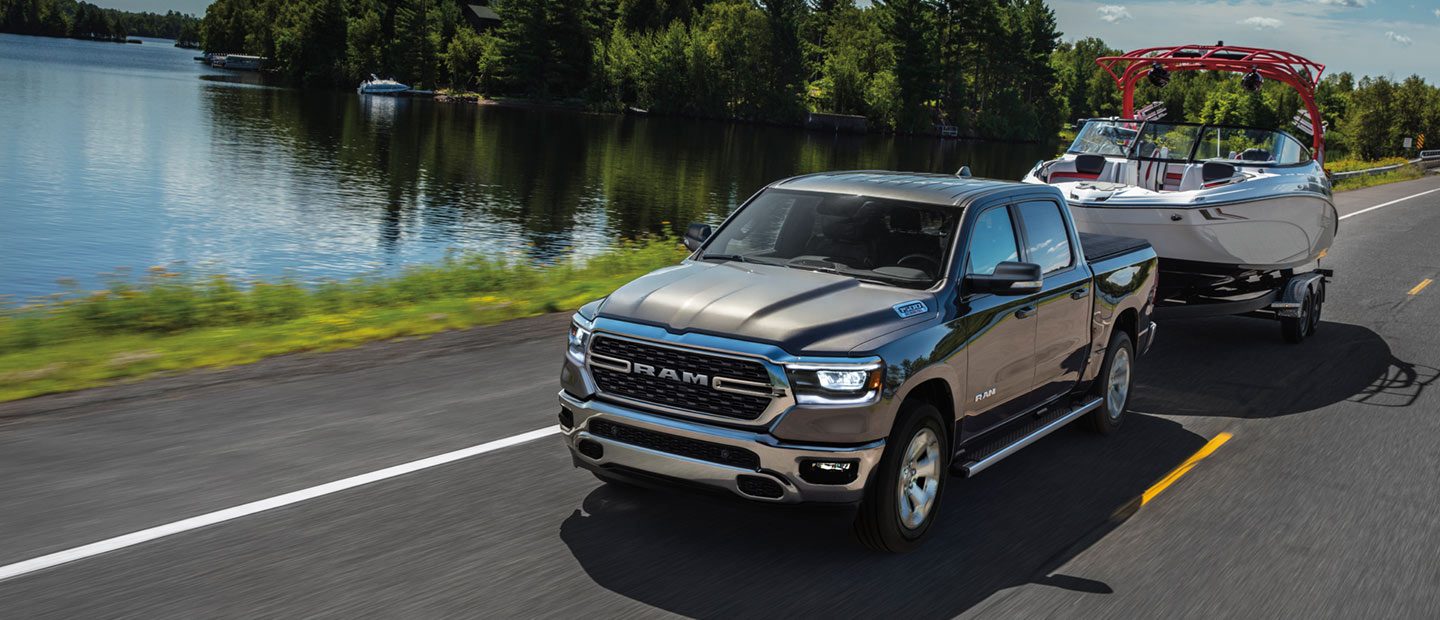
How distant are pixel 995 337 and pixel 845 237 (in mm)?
1003

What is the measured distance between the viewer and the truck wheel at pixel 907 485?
5656 mm

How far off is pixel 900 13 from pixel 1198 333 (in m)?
113

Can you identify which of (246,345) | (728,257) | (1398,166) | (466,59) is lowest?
(246,345)

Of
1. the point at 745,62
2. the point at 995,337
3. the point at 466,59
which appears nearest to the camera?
the point at 995,337

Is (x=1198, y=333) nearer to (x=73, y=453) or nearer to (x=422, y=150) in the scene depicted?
(x=73, y=453)

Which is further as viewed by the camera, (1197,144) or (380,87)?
(380,87)

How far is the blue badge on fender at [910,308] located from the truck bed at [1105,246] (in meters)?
2.68

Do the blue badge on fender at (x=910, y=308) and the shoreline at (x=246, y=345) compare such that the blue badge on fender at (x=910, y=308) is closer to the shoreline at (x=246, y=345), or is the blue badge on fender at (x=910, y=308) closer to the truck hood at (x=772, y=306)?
the truck hood at (x=772, y=306)

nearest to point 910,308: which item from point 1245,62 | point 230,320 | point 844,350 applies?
point 844,350

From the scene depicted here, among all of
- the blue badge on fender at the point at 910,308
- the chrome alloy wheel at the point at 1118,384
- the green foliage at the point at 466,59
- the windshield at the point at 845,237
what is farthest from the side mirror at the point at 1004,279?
the green foliage at the point at 466,59

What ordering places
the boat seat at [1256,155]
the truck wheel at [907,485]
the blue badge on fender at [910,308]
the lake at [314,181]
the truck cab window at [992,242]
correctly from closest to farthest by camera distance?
the truck wheel at [907,485] → the blue badge on fender at [910,308] → the truck cab window at [992,242] → the boat seat at [1256,155] → the lake at [314,181]

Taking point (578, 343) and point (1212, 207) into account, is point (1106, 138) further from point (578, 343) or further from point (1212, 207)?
point (578, 343)

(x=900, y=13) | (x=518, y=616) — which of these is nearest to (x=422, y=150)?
(x=518, y=616)

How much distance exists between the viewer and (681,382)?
5.52 meters
